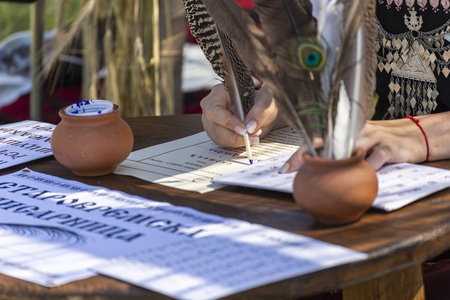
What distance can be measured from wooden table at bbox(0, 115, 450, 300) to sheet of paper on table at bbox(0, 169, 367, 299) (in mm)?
14

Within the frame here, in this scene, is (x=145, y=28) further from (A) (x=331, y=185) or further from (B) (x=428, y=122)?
(A) (x=331, y=185)

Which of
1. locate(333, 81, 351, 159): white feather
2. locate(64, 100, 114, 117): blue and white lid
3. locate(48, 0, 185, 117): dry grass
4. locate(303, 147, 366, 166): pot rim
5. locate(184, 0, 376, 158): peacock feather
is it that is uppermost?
locate(184, 0, 376, 158): peacock feather

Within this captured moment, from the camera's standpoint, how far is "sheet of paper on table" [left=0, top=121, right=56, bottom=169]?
129cm

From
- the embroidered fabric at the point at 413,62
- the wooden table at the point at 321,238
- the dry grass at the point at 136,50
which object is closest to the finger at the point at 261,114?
the wooden table at the point at 321,238

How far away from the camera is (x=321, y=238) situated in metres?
0.87

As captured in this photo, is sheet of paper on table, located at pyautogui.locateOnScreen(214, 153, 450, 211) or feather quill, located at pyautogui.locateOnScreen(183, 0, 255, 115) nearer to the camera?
sheet of paper on table, located at pyautogui.locateOnScreen(214, 153, 450, 211)

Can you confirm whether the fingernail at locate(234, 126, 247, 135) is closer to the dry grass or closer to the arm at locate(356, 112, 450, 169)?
the arm at locate(356, 112, 450, 169)

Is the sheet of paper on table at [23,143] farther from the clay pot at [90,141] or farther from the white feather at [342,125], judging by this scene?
the white feather at [342,125]

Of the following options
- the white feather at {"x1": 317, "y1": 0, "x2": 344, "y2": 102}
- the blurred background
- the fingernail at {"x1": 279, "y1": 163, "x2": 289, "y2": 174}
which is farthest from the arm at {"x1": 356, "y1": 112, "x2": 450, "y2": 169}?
the blurred background

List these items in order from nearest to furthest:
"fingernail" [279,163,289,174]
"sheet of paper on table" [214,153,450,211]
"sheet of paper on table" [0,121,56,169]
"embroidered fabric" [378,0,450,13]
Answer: "sheet of paper on table" [214,153,450,211] < "fingernail" [279,163,289,174] < "sheet of paper on table" [0,121,56,169] < "embroidered fabric" [378,0,450,13]

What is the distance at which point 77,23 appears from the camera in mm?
2596

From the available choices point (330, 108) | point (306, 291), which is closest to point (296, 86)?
point (330, 108)

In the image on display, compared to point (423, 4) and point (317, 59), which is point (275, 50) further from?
point (423, 4)

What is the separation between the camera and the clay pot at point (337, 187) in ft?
2.87
